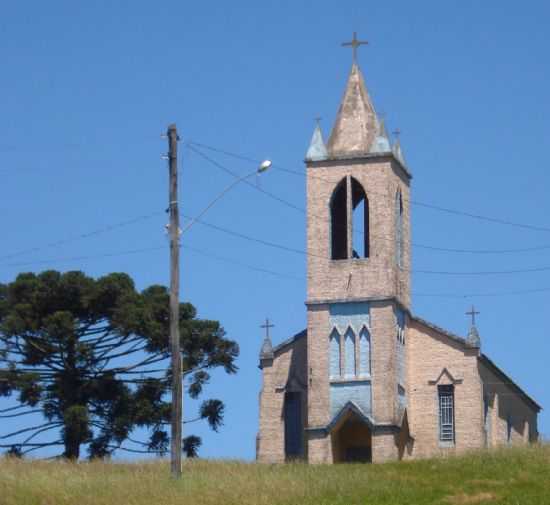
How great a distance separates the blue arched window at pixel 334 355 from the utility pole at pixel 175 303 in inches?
649

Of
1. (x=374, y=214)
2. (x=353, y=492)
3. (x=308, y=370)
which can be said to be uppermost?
(x=374, y=214)

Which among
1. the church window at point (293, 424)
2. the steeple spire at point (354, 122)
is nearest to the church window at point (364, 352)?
the church window at point (293, 424)

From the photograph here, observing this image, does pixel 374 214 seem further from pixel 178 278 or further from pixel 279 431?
pixel 178 278

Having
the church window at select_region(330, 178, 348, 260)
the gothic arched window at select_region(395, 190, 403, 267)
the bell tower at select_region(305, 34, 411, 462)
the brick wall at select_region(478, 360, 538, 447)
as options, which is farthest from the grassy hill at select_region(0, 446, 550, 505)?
the brick wall at select_region(478, 360, 538, 447)

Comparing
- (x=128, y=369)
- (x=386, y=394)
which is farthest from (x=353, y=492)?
(x=128, y=369)

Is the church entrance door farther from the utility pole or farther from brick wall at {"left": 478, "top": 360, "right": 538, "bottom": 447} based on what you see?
the utility pole

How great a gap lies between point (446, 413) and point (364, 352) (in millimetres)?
4236

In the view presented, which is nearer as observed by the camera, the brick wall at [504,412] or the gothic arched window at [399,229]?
the gothic arched window at [399,229]

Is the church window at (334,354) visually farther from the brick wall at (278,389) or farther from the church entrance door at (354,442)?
the brick wall at (278,389)

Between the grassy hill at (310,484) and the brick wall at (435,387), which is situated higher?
the brick wall at (435,387)

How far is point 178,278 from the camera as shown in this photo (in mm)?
47250

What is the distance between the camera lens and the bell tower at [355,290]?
63.2 metres

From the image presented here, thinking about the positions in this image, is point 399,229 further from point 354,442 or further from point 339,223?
point 354,442

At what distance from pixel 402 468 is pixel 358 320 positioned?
44.5 ft
